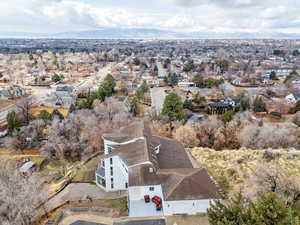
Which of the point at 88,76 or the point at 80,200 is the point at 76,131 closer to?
the point at 80,200

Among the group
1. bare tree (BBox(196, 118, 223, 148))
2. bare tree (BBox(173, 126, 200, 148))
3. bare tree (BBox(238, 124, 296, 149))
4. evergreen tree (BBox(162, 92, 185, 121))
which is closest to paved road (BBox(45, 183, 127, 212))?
bare tree (BBox(173, 126, 200, 148))

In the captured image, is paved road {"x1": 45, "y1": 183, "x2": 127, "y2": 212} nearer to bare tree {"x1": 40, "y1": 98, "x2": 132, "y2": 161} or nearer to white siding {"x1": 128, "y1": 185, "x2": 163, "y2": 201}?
white siding {"x1": 128, "y1": 185, "x2": 163, "y2": 201}

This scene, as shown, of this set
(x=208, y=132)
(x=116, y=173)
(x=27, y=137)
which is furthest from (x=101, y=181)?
(x=27, y=137)

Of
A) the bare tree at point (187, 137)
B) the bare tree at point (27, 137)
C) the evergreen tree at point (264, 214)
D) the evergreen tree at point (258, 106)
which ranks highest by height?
the evergreen tree at point (264, 214)

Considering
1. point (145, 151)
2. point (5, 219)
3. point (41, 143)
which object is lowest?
point (41, 143)

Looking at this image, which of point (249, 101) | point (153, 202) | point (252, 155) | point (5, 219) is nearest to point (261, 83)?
point (249, 101)

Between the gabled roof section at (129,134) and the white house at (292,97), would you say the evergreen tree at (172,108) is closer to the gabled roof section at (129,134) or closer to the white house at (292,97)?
the gabled roof section at (129,134)

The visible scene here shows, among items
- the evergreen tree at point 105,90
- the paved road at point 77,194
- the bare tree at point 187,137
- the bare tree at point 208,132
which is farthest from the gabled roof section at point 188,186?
the evergreen tree at point 105,90

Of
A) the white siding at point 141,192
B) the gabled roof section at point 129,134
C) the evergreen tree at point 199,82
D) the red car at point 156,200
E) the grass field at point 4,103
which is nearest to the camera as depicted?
the red car at point 156,200
